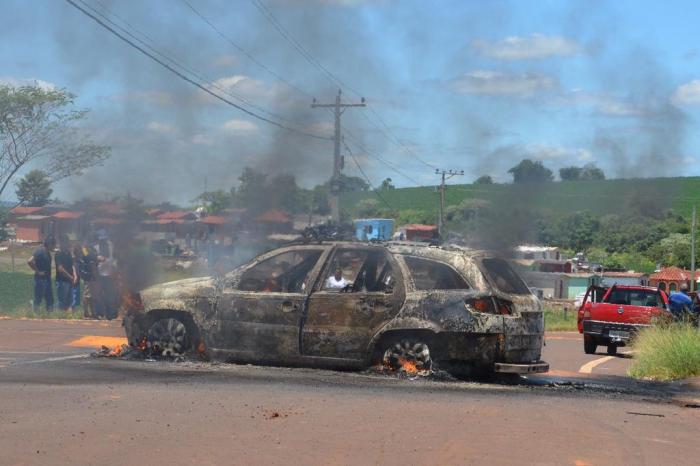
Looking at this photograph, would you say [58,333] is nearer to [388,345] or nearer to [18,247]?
[388,345]

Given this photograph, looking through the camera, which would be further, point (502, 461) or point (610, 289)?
point (610, 289)

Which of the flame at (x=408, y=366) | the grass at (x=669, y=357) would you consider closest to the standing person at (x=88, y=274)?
the grass at (x=669, y=357)

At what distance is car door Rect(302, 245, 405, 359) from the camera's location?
10.9 metres

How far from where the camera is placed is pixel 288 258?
11805 mm

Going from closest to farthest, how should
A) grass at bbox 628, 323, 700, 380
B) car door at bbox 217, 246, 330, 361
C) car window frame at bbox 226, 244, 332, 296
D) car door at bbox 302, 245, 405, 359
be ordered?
car door at bbox 302, 245, 405, 359, car door at bbox 217, 246, 330, 361, car window frame at bbox 226, 244, 332, 296, grass at bbox 628, 323, 700, 380

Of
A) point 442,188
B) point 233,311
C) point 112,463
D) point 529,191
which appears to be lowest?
point 112,463

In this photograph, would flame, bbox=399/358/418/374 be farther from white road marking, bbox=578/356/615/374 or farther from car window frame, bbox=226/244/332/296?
white road marking, bbox=578/356/615/374

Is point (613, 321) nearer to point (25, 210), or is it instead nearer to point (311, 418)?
point (311, 418)

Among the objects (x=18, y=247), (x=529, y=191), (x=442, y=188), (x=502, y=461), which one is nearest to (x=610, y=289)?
(x=529, y=191)

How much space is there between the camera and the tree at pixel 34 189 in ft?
85.8

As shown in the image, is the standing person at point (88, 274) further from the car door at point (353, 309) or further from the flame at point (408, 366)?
the flame at point (408, 366)

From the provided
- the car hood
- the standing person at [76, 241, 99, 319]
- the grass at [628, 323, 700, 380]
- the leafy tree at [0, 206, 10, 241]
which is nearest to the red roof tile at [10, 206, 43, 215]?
the leafy tree at [0, 206, 10, 241]

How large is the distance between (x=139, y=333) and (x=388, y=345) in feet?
9.73

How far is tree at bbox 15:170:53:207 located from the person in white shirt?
14.1 meters
